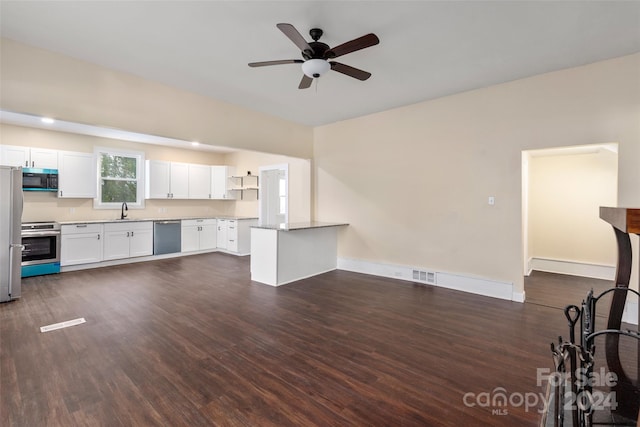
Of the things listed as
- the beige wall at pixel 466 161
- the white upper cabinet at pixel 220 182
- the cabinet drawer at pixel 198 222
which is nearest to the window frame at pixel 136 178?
the cabinet drawer at pixel 198 222

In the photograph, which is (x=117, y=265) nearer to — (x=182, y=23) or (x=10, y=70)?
(x=10, y=70)

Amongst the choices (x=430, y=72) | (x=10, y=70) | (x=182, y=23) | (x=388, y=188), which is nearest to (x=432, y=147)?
(x=388, y=188)

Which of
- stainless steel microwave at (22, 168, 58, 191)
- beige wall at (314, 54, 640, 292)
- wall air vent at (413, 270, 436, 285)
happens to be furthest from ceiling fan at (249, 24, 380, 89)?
stainless steel microwave at (22, 168, 58, 191)

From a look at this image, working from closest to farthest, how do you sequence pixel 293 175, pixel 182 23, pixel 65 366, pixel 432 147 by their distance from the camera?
pixel 65 366 < pixel 182 23 < pixel 432 147 < pixel 293 175

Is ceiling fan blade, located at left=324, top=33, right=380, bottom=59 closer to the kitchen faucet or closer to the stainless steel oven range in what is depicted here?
the stainless steel oven range

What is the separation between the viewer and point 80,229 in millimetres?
5414

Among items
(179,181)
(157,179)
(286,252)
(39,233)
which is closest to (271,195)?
(179,181)

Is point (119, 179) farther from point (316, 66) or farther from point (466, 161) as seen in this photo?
point (466, 161)

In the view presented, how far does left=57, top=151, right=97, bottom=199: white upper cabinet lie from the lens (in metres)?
5.54

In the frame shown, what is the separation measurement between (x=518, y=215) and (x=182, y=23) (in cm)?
439

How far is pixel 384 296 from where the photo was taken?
13.3ft

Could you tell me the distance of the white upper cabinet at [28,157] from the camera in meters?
4.99

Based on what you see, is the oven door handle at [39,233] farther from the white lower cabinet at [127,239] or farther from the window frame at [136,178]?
the window frame at [136,178]

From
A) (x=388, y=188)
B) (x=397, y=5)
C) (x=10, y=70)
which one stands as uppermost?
(x=397, y=5)
